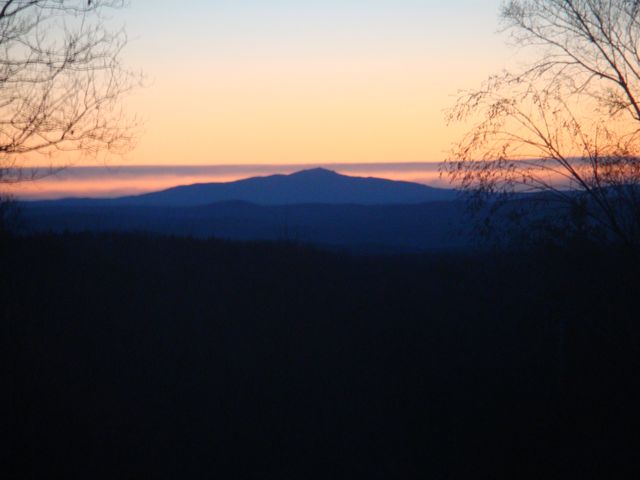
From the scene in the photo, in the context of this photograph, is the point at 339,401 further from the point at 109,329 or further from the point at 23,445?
the point at 23,445

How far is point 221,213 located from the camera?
5612 centimetres

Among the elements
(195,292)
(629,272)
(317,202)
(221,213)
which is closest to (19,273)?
(195,292)

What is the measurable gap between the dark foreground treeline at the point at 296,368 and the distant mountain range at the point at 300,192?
173 feet

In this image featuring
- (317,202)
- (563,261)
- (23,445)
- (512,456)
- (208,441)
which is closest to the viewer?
(23,445)

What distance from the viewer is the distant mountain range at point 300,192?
232 ft

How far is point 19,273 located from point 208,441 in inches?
217

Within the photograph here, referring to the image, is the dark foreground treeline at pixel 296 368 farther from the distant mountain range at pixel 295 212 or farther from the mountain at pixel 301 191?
the mountain at pixel 301 191

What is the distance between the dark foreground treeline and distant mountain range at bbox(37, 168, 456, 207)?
5265 centimetres

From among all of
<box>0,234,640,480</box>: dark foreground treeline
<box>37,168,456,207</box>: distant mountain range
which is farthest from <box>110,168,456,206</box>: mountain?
<box>0,234,640,480</box>: dark foreground treeline

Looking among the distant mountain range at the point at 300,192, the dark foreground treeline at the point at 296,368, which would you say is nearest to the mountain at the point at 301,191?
the distant mountain range at the point at 300,192

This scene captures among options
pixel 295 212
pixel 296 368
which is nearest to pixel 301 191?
pixel 295 212

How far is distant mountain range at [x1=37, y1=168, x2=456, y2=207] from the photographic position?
70675mm

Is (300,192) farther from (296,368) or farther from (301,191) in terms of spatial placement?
(296,368)

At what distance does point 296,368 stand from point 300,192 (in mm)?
60063
